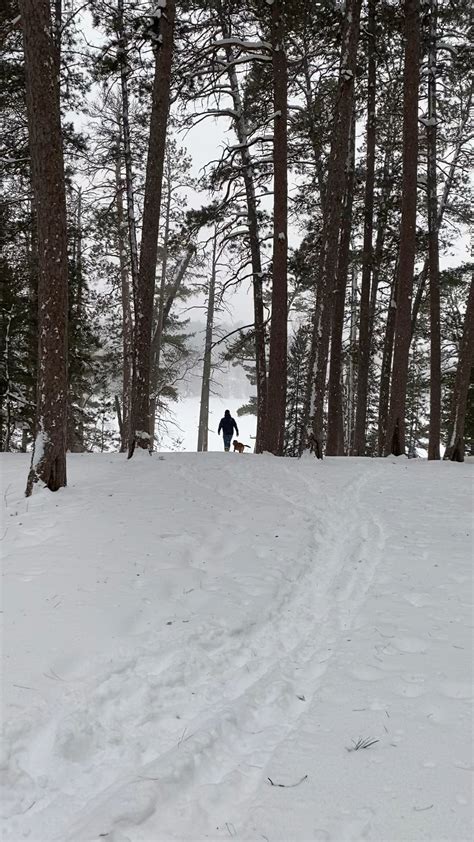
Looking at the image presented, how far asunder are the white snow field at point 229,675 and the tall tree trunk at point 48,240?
2.14 feet

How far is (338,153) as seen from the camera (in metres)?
9.59

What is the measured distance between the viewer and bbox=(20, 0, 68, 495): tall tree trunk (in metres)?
5.84

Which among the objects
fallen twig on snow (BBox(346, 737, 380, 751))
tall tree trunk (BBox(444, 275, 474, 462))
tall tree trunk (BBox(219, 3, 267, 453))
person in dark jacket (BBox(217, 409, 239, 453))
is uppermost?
tall tree trunk (BBox(219, 3, 267, 453))

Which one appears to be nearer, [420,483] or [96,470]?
[96,470]

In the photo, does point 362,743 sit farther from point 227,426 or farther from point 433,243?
point 433,243

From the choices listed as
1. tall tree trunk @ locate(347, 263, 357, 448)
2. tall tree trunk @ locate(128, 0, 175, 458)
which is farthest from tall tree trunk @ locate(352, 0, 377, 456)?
tall tree trunk @ locate(347, 263, 357, 448)

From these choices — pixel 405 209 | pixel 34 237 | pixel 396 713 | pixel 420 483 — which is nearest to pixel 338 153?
pixel 405 209

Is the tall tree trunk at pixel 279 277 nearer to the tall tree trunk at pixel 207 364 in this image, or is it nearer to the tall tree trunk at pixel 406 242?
the tall tree trunk at pixel 406 242

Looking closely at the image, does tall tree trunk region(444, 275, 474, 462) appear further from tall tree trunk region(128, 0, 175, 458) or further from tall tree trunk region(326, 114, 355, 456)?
tall tree trunk region(128, 0, 175, 458)

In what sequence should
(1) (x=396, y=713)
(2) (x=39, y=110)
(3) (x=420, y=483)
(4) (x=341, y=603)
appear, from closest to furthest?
(1) (x=396, y=713) → (4) (x=341, y=603) → (2) (x=39, y=110) → (3) (x=420, y=483)

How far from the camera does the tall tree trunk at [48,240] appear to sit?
584 cm

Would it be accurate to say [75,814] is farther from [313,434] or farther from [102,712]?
[313,434]

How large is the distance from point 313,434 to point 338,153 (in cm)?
560

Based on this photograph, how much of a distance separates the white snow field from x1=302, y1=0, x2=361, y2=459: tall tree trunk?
15.1ft
